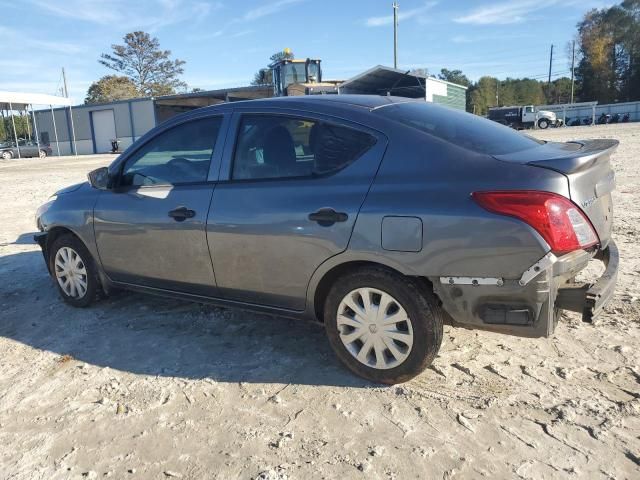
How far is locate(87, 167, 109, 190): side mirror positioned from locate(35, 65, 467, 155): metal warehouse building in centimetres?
2804

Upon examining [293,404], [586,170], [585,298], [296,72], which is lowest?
[293,404]

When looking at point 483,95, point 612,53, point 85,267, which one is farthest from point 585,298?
point 483,95

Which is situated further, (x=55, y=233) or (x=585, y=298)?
(x=55, y=233)

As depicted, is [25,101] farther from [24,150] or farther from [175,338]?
[175,338]

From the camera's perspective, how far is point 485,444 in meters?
2.59

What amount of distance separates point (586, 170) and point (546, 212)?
0.45m

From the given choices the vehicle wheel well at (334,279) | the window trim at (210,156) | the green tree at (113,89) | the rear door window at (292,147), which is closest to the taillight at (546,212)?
the vehicle wheel well at (334,279)

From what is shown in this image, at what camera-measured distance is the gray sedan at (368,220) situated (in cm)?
271

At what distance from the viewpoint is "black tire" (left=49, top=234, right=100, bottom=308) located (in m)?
4.57

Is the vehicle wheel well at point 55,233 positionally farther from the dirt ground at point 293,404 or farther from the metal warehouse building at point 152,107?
the metal warehouse building at point 152,107

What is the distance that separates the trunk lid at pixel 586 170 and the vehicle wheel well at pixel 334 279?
2.64ft

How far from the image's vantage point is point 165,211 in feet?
12.6

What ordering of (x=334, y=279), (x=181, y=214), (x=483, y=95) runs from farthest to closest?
1. (x=483, y=95)
2. (x=181, y=214)
3. (x=334, y=279)

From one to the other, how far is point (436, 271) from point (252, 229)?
4.07 feet
